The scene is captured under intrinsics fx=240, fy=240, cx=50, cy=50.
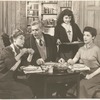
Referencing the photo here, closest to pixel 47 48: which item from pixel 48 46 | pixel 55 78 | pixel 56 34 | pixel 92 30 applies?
pixel 48 46

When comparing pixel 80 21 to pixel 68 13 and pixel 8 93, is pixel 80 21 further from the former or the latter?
pixel 8 93

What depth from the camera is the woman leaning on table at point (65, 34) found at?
67.7 inches

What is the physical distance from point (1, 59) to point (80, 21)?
62 centimetres

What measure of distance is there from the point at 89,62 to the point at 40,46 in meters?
0.37

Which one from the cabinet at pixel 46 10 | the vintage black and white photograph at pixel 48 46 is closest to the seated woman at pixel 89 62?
the vintage black and white photograph at pixel 48 46

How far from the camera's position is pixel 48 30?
5.62 feet

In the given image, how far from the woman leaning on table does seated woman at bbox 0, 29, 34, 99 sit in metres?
0.24

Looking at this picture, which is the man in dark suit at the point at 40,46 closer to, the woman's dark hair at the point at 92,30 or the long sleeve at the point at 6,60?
the long sleeve at the point at 6,60

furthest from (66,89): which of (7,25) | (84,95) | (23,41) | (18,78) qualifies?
(7,25)

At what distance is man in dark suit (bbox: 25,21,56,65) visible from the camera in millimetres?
1719

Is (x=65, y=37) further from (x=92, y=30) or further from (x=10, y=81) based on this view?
(x=10, y=81)

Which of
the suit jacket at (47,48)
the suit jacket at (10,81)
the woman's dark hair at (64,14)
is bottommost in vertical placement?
the suit jacket at (10,81)

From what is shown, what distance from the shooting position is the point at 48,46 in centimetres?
173

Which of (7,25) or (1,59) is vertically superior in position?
(7,25)
